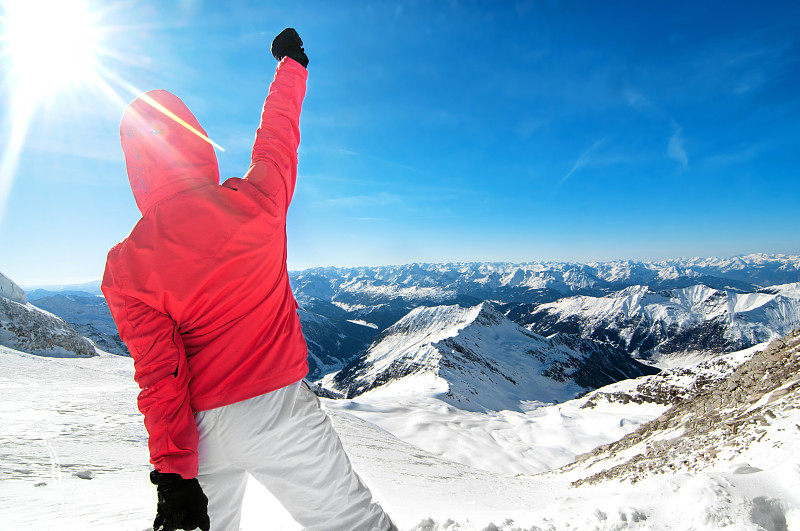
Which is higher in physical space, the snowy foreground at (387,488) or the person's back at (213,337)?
the person's back at (213,337)

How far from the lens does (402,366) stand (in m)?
113

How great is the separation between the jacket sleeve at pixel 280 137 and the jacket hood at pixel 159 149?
32 cm

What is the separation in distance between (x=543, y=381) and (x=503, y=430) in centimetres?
10471

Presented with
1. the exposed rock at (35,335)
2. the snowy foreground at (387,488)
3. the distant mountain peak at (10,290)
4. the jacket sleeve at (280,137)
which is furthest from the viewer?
the distant mountain peak at (10,290)

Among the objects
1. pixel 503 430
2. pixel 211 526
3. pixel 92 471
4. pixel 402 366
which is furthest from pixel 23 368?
pixel 402 366

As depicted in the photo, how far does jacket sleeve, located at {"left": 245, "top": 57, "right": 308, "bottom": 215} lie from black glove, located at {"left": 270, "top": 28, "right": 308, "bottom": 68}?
5.4 inches

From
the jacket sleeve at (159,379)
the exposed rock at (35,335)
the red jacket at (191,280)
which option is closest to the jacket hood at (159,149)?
the red jacket at (191,280)

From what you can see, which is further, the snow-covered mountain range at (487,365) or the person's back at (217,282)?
the snow-covered mountain range at (487,365)

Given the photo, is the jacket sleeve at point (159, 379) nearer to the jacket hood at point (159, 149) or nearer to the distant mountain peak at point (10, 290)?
the jacket hood at point (159, 149)

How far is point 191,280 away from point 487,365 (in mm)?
125377

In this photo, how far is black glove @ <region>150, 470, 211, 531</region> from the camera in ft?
5.65

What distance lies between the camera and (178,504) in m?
1.76

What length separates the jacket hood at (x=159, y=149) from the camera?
1904 mm

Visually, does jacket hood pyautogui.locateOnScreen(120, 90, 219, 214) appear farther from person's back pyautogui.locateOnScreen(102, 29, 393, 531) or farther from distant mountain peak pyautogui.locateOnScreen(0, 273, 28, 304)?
distant mountain peak pyautogui.locateOnScreen(0, 273, 28, 304)
